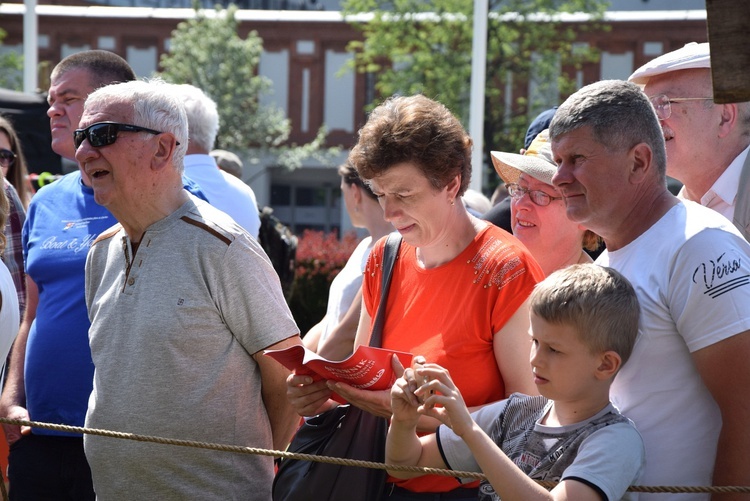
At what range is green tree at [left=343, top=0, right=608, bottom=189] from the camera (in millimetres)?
29406

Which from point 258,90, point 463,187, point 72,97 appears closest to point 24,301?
point 72,97

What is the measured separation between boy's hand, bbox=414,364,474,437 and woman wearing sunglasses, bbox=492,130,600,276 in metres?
1.27

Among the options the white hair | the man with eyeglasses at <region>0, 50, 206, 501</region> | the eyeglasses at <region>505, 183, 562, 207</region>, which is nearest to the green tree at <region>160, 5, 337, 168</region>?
the man with eyeglasses at <region>0, 50, 206, 501</region>

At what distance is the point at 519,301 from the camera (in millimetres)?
2857

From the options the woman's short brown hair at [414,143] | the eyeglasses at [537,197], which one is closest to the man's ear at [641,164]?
the woman's short brown hair at [414,143]

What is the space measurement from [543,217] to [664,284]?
119 cm

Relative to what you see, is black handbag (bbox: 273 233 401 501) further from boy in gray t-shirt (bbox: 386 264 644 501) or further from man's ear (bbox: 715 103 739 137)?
man's ear (bbox: 715 103 739 137)

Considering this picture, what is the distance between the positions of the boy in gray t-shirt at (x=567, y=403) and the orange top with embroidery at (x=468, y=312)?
324 millimetres

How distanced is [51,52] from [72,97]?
118 ft

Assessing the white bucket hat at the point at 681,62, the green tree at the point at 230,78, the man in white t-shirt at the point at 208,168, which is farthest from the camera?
the green tree at the point at 230,78

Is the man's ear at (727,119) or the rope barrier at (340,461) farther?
the man's ear at (727,119)

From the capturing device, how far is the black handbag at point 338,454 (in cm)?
288

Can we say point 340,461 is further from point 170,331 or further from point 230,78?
point 230,78

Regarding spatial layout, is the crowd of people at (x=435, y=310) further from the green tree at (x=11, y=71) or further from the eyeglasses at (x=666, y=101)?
the green tree at (x=11, y=71)
